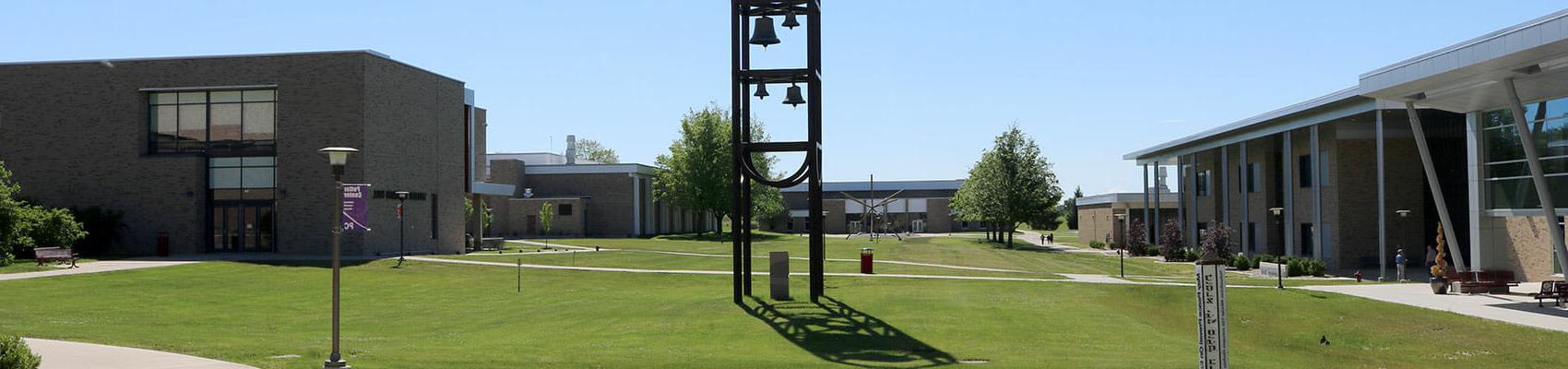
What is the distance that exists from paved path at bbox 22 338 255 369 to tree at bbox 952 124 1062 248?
220 feet

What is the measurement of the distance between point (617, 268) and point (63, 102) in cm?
2488

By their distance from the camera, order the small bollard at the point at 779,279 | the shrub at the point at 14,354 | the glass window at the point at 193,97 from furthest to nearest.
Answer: the glass window at the point at 193,97 → the small bollard at the point at 779,279 → the shrub at the point at 14,354

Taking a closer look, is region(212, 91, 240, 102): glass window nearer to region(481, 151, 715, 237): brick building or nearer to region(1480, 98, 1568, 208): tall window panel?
region(481, 151, 715, 237): brick building

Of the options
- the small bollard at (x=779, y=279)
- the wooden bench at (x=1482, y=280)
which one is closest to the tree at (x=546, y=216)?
the small bollard at (x=779, y=279)

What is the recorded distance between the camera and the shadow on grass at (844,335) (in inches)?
707

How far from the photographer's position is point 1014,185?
80.8 m

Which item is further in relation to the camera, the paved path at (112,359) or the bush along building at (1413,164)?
the bush along building at (1413,164)

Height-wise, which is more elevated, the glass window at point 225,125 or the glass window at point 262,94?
the glass window at point 262,94

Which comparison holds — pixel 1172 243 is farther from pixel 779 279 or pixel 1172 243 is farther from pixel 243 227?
pixel 243 227

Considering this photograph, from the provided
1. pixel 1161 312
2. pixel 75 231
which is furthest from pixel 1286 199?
pixel 75 231

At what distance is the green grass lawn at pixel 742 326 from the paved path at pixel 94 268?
→ 1.28 metres

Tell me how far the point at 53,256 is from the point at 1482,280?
4484 centimetres

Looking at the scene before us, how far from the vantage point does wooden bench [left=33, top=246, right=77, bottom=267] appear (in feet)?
122

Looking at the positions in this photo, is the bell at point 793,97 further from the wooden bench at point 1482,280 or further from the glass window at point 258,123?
the glass window at point 258,123
